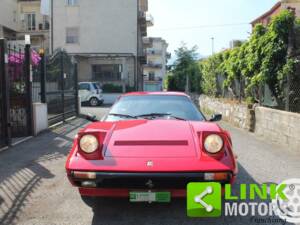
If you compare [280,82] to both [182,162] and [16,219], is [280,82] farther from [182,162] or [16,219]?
[16,219]

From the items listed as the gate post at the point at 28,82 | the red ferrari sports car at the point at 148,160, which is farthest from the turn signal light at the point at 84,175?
the gate post at the point at 28,82

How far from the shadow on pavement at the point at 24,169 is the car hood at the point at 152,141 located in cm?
136

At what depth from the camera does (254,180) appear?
532cm

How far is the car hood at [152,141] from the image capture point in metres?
3.73

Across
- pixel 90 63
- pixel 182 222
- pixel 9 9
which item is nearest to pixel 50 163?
pixel 182 222

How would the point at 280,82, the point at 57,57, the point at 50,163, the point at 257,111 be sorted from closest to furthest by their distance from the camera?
the point at 50,163 < the point at 280,82 < the point at 257,111 < the point at 57,57

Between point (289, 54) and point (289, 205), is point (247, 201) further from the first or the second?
point (289, 54)

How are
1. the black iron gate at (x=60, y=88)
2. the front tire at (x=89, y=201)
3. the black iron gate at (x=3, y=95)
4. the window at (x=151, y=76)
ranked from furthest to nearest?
the window at (x=151, y=76), the black iron gate at (x=60, y=88), the black iron gate at (x=3, y=95), the front tire at (x=89, y=201)

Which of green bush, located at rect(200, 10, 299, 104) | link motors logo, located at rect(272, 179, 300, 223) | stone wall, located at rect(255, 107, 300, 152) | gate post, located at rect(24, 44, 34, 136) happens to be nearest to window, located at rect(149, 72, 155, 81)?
green bush, located at rect(200, 10, 299, 104)

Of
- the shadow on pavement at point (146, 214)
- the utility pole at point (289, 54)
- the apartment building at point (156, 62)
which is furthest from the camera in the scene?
the apartment building at point (156, 62)

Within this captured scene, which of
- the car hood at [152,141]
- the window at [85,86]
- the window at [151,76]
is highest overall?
the window at [151,76]

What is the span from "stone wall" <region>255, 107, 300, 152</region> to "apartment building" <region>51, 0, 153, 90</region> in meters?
21.8

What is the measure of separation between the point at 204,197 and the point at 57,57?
405 inches

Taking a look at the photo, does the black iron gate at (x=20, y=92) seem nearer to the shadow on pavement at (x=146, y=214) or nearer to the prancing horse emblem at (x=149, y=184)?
the shadow on pavement at (x=146, y=214)
